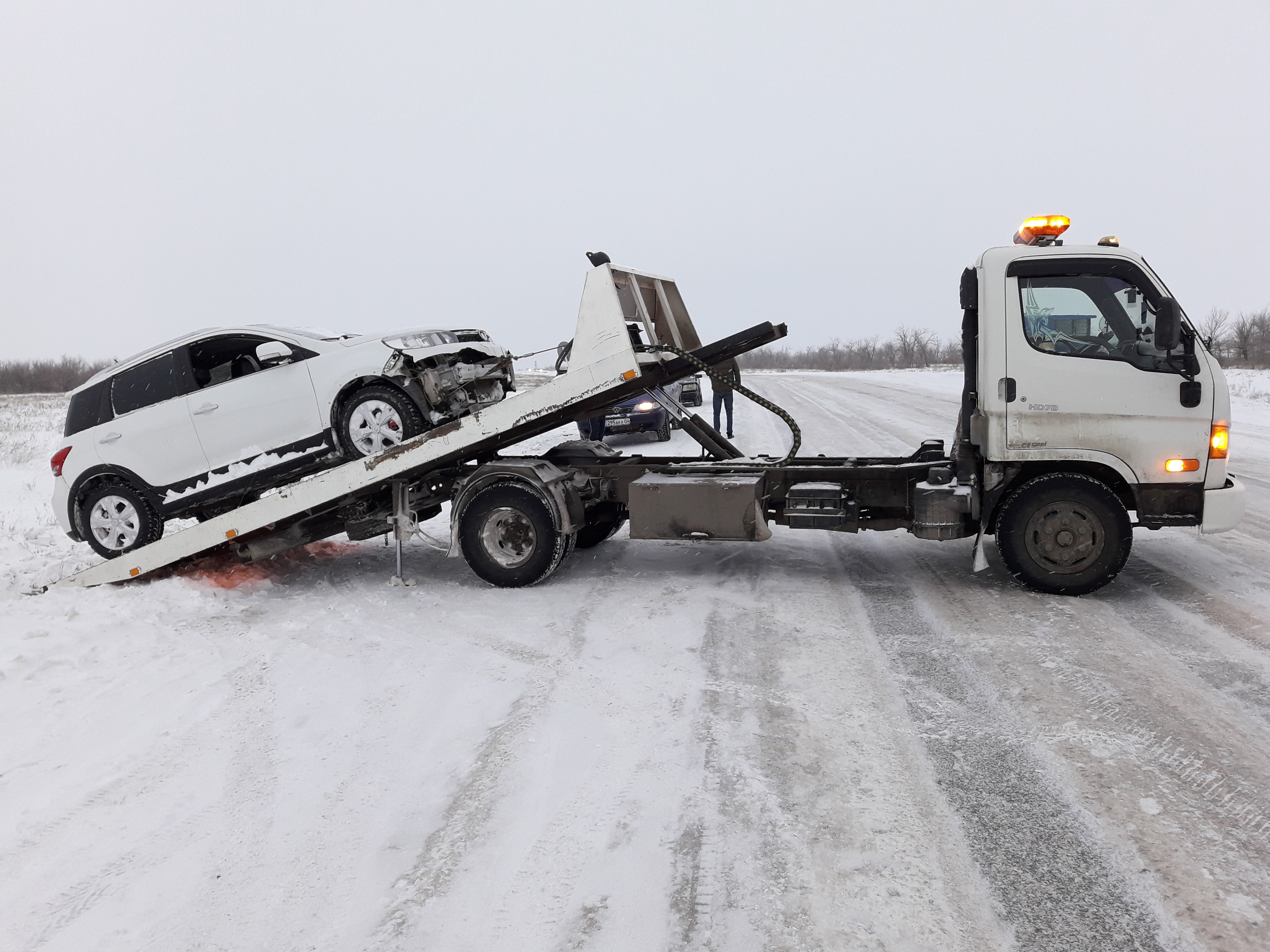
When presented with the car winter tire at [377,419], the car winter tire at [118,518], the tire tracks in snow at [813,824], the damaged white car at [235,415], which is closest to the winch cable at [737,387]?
the damaged white car at [235,415]

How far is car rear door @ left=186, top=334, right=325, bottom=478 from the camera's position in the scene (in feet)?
23.0

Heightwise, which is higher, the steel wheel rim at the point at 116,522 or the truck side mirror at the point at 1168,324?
the truck side mirror at the point at 1168,324

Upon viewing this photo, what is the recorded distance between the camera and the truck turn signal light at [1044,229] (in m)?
6.27

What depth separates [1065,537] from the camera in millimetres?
6055

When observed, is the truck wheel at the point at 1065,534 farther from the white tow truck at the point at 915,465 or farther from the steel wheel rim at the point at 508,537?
the steel wheel rim at the point at 508,537

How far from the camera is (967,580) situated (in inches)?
263

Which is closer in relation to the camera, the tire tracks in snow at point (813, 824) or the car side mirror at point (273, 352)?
the tire tracks in snow at point (813, 824)

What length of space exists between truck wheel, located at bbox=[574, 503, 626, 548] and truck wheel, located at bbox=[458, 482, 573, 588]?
41cm

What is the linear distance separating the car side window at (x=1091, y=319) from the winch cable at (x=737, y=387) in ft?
6.05

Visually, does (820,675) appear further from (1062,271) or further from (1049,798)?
(1062,271)

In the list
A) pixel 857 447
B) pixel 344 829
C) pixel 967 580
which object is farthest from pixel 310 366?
pixel 857 447

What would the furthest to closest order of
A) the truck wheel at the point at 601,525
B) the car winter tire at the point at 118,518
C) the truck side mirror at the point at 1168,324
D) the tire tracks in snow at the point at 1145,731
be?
the truck wheel at the point at 601,525
the car winter tire at the point at 118,518
the truck side mirror at the point at 1168,324
the tire tracks in snow at the point at 1145,731

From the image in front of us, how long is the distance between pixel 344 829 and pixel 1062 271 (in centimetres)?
552

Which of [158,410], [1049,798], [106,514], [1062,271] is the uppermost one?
[1062,271]
